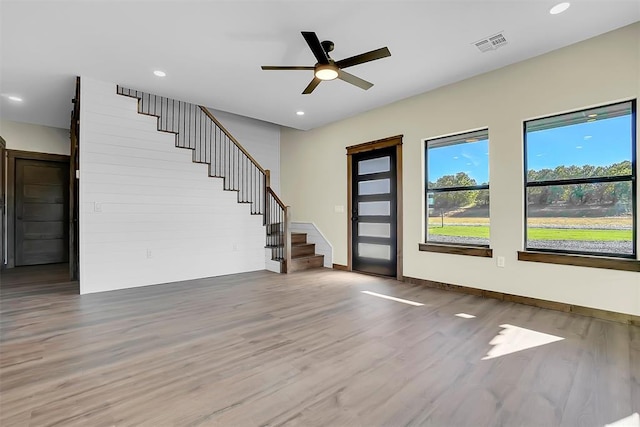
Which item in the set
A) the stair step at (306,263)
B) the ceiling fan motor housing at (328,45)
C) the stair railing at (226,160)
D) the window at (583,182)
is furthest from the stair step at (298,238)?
the window at (583,182)

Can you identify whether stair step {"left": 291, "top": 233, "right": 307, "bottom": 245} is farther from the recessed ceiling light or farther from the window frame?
the recessed ceiling light

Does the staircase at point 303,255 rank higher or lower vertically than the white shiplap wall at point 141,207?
lower

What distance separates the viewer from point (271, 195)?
621 centimetres

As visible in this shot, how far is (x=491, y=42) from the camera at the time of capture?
3.21 metres

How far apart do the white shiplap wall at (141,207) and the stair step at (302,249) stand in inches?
42.1

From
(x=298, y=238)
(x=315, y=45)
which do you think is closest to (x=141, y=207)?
(x=298, y=238)

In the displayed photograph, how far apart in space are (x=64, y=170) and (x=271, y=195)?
466 centimetres

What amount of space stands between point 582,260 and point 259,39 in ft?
13.7

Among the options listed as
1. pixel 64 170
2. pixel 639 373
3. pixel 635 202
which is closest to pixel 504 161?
pixel 635 202

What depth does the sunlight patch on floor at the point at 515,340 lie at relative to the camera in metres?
2.40

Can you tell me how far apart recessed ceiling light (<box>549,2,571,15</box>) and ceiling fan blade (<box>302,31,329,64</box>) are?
206 cm

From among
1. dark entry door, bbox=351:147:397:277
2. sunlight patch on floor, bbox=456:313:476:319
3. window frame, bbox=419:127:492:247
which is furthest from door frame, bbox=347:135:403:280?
sunlight patch on floor, bbox=456:313:476:319

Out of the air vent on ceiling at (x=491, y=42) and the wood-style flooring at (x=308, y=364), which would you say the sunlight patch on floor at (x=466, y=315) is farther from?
the air vent on ceiling at (x=491, y=42)

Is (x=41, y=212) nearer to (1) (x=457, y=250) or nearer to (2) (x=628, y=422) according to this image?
(1) (x=457, y=250)
